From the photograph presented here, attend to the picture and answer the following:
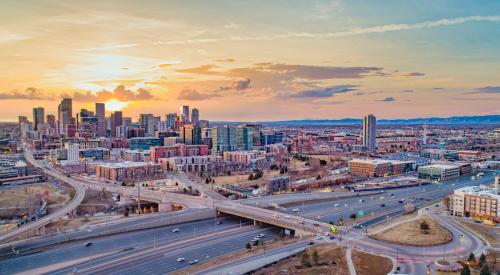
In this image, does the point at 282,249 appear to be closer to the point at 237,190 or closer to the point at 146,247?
the point at 146,247

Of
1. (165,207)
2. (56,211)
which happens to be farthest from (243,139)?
(56,211)

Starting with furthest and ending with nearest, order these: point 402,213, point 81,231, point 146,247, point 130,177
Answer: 1. point 130,177
2. point 402,213
3. point 81,231
4. point 146,247

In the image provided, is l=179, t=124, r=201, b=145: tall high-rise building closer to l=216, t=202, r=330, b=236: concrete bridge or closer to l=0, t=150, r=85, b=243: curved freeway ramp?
l=0, t=150, r=85, b=243: curved freeway ramp

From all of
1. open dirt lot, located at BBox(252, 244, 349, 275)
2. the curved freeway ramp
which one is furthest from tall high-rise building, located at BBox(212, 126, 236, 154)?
open dirt lot, located at BBox(252, 244, 349, 275)

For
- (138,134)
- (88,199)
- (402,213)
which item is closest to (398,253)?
A: (402,213)

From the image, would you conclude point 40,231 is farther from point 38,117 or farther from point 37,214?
point 38,117

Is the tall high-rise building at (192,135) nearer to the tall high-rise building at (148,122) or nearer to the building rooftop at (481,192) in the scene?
the tall high-rise building at (148,122)
